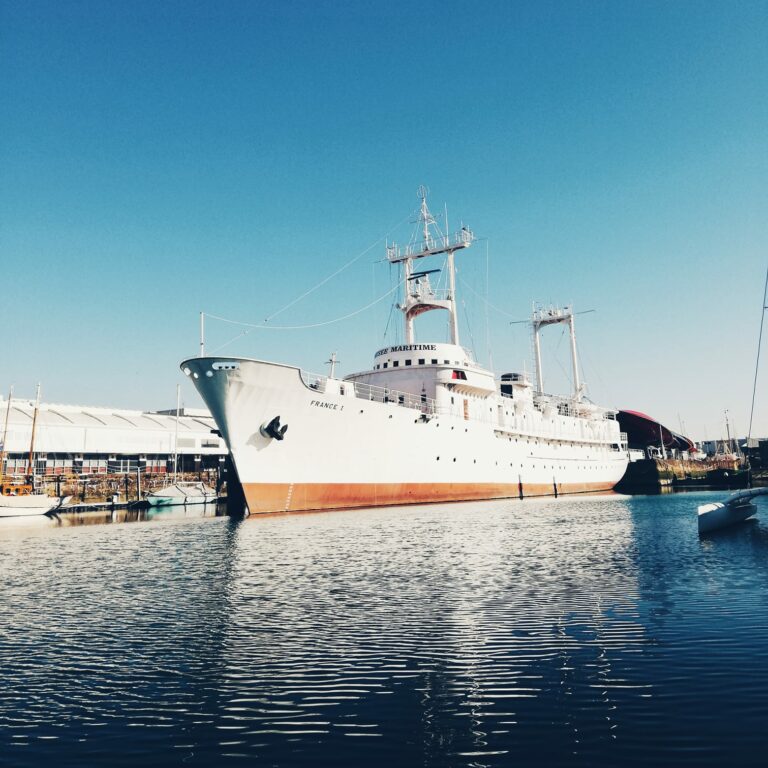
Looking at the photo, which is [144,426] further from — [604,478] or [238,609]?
[238,609]

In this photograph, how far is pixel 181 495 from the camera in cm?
5756

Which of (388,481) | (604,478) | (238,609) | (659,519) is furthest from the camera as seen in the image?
(604,478)

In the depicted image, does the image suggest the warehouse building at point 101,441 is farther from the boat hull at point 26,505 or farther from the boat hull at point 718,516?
the boat hull at point 718,516

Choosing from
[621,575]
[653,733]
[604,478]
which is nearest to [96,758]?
[653,733]

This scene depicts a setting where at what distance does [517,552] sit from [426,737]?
568 inches

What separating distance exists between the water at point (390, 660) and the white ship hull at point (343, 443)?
43.7 feet

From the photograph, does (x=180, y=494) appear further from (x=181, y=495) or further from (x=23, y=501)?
(x=23, y=501)

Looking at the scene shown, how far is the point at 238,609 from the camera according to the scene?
12.5 metres

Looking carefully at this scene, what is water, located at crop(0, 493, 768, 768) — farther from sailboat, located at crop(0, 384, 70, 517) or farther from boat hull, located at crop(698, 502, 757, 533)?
sailboat, located at crop(0, 384, 70, 517)

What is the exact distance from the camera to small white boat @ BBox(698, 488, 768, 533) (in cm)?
2492

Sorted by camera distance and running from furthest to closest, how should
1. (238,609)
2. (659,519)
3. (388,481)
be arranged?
(388,481)
(659,519)
(238,609)

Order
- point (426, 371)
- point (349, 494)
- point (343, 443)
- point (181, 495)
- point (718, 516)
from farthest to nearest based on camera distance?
point (181, 495) → point (426, 371) → point (349, 494) → point (343, 443) → point (718, 516)

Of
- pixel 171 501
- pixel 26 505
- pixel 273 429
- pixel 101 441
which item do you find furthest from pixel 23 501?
pixel 273 429

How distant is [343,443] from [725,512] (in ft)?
62.8
